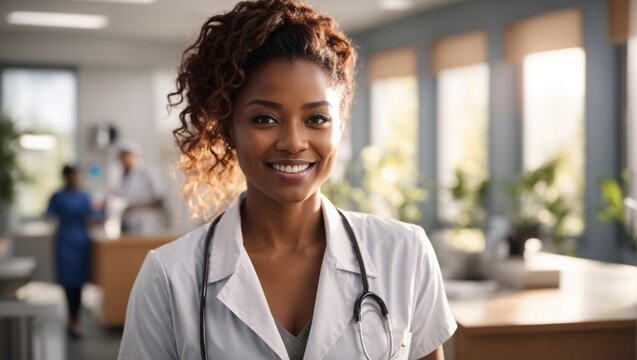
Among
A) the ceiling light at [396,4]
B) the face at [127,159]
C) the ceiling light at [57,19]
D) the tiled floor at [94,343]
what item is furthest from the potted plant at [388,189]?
the ceiling light at [57,19]

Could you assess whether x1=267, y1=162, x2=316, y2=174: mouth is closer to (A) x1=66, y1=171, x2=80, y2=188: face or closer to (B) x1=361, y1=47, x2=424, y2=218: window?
(A) x1=66, y1=171, x2=80, y2=188: face

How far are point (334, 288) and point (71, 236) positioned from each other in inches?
202

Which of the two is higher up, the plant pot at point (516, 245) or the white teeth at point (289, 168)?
the white teeth at point (289, 168)

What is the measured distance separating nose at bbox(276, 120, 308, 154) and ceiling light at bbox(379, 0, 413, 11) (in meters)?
6.51

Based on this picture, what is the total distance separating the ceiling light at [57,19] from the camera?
8328mm

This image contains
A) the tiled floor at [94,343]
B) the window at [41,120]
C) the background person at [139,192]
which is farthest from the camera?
the window at [41,120]

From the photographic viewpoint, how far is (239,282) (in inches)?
54.3

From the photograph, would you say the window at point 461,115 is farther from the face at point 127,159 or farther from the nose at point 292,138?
the nose at point 292,138

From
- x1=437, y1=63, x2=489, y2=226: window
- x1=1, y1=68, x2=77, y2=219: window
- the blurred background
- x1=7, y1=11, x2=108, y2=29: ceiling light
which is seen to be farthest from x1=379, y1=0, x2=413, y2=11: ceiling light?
x1=1, y1=68, x2=77, y2=219: window

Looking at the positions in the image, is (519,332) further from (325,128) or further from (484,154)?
(484,154)

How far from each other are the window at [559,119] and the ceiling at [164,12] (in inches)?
55.3

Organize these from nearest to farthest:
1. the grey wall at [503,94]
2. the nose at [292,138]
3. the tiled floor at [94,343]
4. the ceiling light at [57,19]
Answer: the nose at [292,138], the tiled floor at [94,343], the grey wall at [503,94], the ceiling light at [57,19]

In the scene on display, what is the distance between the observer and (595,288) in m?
2.96

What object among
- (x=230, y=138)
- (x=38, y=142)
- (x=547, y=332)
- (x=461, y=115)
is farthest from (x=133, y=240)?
(x=230, y=138)
